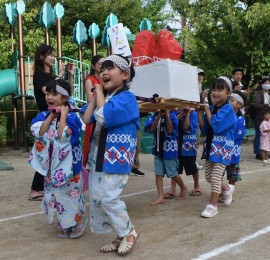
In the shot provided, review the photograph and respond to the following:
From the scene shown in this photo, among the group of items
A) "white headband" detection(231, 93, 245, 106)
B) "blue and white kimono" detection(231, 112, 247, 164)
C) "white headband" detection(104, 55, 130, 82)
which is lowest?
"blue and white kimono" detection(231, 112, 247, 164)

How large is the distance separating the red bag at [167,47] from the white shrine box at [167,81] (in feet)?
0.87

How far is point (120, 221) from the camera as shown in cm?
346

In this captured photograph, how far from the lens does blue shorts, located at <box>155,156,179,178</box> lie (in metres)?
5.35

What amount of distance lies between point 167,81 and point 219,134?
3.16ft

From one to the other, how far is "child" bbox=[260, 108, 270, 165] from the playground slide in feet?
20.0

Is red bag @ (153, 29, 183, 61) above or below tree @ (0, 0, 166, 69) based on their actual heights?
below

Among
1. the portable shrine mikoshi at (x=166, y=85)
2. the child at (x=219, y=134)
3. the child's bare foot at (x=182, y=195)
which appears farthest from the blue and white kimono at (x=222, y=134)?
the child's bare foot at (x=182, y=195)

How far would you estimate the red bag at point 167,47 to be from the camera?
4758 mm

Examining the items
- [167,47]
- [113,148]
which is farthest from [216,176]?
[113,148]

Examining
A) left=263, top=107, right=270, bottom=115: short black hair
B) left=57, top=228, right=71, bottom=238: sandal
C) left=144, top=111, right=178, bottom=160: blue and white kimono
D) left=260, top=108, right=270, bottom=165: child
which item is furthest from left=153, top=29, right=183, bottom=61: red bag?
left=263, top=107, right=270, bottom=115: short black hair

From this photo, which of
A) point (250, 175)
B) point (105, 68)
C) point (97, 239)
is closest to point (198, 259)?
point (97, 239)

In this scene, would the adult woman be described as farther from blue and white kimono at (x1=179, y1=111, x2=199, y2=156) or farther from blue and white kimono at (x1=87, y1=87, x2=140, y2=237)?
blue and white kimono at (x1=87, y1=87, x2=140, y2=237)

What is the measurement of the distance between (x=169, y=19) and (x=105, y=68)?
22.8m

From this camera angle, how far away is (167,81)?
434 centimetres
